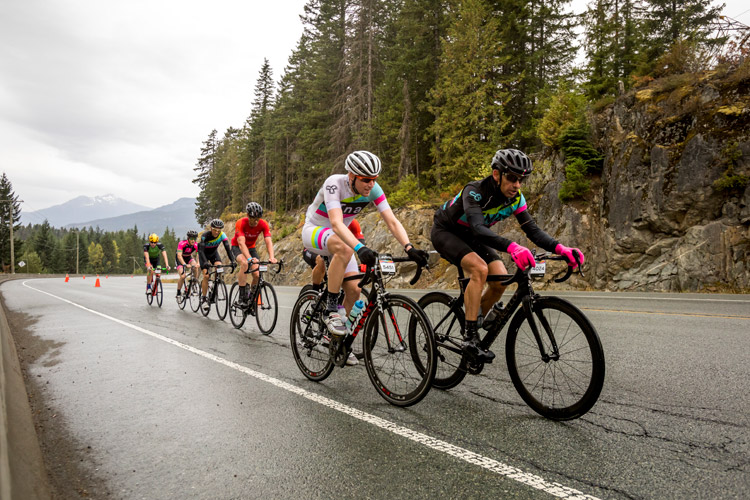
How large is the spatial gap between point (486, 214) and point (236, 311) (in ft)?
19.9

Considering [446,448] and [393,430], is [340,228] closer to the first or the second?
[393,430]

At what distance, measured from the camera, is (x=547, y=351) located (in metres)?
3.32

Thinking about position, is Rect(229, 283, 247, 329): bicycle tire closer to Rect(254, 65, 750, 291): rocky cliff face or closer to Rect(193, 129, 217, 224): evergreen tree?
Rect(254, 65, 750, 291): rocky cliff face

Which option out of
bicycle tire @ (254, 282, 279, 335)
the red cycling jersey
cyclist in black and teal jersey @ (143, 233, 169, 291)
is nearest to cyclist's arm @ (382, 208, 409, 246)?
bicycle tire @ (254, 282, 279, 335)

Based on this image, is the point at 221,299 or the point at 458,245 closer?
the point at 458,245

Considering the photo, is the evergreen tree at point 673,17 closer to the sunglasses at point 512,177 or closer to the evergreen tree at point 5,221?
the sunglasses at point 512,177

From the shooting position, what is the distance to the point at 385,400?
3.77 metres

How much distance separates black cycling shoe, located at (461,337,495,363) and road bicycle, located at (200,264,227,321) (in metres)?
7.00

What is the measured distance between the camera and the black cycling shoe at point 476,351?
353 cm

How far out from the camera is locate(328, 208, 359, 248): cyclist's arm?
3.92m

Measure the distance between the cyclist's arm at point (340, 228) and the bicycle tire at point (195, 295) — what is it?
7682 mm

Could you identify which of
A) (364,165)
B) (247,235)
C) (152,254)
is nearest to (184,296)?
(152,254)

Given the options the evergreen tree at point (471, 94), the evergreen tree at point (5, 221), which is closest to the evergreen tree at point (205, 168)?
the evergreen tree at point (5, 221)

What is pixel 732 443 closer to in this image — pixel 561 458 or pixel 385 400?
pixel 561 458
